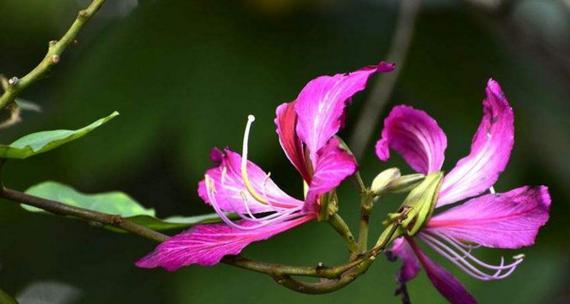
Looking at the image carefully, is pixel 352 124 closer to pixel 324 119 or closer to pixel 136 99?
pixel 136 99

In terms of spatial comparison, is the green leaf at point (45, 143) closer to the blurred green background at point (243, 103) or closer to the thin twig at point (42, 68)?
the thin twig at point (42, 68)

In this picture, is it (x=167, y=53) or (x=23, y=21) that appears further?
(x=23, y=21)

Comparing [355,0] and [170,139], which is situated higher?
[355,0]

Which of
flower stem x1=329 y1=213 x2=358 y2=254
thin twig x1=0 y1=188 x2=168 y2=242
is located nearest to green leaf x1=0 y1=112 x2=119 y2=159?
thin twig x1=0 y1=188 x2=168 y2=242

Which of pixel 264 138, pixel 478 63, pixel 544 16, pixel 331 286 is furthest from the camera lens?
pixel 544 16

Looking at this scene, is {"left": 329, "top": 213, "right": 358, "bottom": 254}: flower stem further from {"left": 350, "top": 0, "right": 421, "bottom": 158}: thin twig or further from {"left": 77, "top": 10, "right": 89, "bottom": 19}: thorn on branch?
{"left": 350, "top": 0, "right": 421, "bottom": 158}: thin twig

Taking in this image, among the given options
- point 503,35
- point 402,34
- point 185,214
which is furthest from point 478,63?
point 185,214
